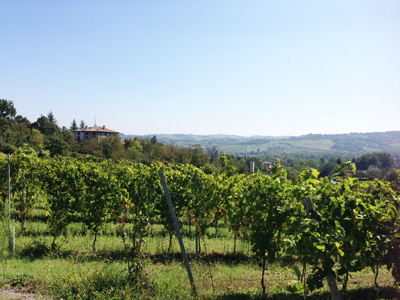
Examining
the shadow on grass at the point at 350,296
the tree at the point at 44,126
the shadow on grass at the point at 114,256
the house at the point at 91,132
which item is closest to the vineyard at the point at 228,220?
the shadow on grass at the point at 114,256

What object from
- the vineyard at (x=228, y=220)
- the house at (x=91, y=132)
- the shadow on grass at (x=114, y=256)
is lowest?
the shadow on grass at (x=114, y=256)

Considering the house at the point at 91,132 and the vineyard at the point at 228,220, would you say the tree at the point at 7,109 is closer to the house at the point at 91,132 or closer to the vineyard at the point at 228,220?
the house at the point at 91,132

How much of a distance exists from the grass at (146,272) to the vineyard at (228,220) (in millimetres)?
56

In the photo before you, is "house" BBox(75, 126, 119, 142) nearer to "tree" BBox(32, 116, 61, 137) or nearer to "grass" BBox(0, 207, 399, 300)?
"tree" BBox(32, 116, 61, 137)

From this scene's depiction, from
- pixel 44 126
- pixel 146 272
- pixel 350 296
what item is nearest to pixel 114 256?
pixel 146 272

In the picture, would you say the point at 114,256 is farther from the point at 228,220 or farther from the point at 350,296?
the point at 350,296

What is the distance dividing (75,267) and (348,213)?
188 inches

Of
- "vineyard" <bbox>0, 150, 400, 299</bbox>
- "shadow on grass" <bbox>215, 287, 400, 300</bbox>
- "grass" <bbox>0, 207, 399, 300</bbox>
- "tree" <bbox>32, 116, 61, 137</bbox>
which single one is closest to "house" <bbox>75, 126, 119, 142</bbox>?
"tree" <bbox>32, 116, 61, 137</bbox>

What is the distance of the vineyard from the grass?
56 millimetres

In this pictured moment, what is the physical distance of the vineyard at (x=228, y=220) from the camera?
354 centimetres

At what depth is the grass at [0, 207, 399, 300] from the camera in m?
4.66

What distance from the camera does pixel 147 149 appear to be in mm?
62312

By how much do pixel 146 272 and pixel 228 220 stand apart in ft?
12.0

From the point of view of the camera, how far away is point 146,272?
486cm
